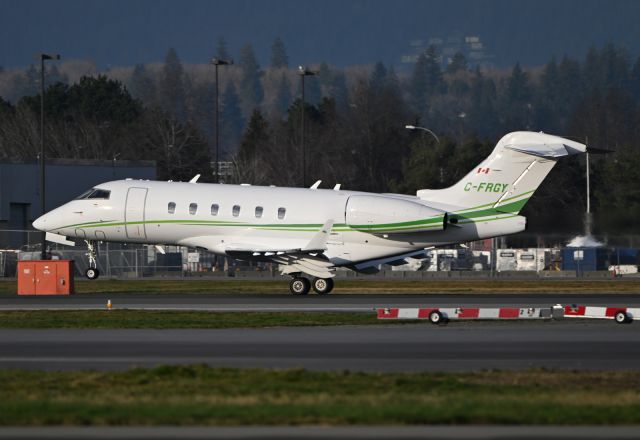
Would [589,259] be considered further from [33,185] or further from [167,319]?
[167,319]

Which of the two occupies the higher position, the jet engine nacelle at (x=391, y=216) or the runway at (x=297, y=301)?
the jet engine nacelle at (x=391, y=216)

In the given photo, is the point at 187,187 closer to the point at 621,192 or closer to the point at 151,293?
the point at 151,293

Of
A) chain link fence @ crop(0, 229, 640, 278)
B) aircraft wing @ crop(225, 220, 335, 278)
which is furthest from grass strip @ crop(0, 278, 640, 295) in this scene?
chain link fence @ crop(0, 229, 640, 278)

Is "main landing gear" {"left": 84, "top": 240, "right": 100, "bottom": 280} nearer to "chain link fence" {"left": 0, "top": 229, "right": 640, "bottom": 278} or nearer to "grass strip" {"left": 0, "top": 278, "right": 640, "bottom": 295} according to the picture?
"grass strip" {"left": 0, "top": 278, "right": 640, "bottom": 295}

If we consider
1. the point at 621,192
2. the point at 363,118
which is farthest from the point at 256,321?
the point at 363,118

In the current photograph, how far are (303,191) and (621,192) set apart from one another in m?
39.2

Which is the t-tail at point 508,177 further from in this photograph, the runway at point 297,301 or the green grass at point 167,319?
the green grass at point 167,319

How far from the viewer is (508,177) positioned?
4400 cm

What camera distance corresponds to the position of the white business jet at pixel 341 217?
43.6m

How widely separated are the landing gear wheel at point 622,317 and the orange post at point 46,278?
21.1 metres

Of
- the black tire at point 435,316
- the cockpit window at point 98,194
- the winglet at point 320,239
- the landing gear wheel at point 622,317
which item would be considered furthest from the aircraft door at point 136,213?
the landing gear wheel at point 622,317

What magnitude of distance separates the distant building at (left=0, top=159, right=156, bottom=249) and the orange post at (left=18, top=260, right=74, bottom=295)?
28489 mm

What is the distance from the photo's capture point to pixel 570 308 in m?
31.6

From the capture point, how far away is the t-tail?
Answer: 4378 centimetres
